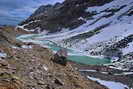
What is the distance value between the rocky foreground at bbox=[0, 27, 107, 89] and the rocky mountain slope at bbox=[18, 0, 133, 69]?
40.5 meters

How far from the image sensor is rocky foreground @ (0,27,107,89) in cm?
1647

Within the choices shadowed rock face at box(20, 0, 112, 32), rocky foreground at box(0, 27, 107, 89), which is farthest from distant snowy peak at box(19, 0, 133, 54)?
rocky foreground at box(0, 27, 107, 89)

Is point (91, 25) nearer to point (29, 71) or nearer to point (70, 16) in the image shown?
point (70, 16)

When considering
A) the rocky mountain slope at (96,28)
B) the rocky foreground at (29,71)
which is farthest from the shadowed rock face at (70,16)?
the rocky foreground at (29,71)

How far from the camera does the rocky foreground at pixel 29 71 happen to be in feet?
54.0

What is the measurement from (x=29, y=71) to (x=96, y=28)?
4022 inches

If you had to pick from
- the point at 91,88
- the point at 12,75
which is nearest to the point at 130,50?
the point at 91,88

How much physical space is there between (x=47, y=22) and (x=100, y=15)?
1568 inches

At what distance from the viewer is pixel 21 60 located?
63.3ft

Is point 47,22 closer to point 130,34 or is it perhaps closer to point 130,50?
point 130,34

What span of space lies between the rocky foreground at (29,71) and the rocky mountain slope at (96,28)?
4053 cm

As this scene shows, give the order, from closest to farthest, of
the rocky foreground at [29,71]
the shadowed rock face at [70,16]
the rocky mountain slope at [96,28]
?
the rocky foreground at [29,71], the rocky mountain slope at [96,28], the shadowed rock face at [70,16]

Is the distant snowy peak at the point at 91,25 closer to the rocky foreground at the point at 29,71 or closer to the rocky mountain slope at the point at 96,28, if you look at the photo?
the rocky mountain slope at the point at 96,28

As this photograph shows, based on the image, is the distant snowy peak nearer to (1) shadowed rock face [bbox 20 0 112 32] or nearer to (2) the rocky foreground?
(1) shadowed rock face [bbox 20 0 112 32]
